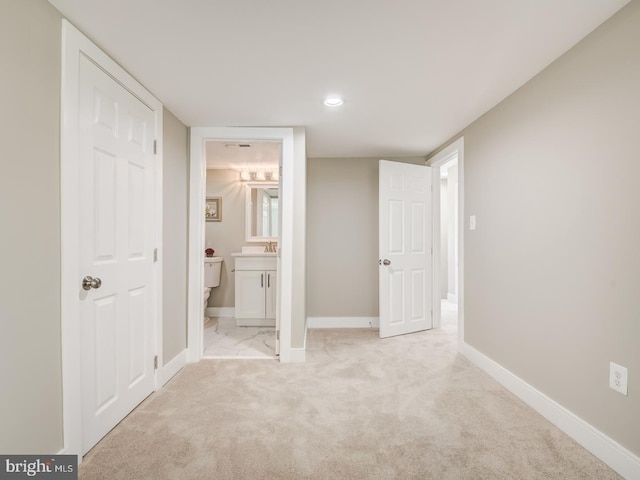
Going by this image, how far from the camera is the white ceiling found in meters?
1.53

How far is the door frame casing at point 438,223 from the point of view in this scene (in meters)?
3.20

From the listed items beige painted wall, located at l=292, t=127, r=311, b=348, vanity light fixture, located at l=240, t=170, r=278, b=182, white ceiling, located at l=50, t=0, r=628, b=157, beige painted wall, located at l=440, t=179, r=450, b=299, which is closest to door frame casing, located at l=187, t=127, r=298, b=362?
beige painted wall, located at l=292, t=127, r=311, b=348

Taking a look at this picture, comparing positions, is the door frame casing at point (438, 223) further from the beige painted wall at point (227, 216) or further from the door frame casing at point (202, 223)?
the beige painted wall at point (227, 216)

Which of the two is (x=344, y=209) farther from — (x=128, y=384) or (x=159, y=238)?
(x=128, y=384)

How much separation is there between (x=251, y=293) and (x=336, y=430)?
8.23 feet

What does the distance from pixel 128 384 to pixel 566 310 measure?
107 inches

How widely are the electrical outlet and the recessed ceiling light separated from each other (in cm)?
229

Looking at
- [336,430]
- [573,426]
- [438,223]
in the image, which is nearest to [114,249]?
[336,430]

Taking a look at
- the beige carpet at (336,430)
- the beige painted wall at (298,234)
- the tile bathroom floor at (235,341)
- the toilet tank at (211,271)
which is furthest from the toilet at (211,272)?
the beige painted wall at (298,234)

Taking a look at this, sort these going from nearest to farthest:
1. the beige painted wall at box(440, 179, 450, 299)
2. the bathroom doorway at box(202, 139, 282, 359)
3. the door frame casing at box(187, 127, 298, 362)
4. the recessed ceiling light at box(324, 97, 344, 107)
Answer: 1. the recessed ceiling light at box(324, 97, 344, 107)
2. the door frame casing at box(187, 127, 298, 362)
3. the bathroom doorway at box(202, 139, 282, 359)
4. the beige painted wall at box(440, 179, 450, 299)

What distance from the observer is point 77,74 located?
1.63m

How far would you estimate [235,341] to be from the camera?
3625mm

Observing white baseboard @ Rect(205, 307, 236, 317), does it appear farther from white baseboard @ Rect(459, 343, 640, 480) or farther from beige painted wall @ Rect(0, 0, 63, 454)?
white baseboard @ Rect(459, 343, 640, 480)

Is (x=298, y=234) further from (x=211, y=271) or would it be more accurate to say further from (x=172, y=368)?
(x=211, y=271)
